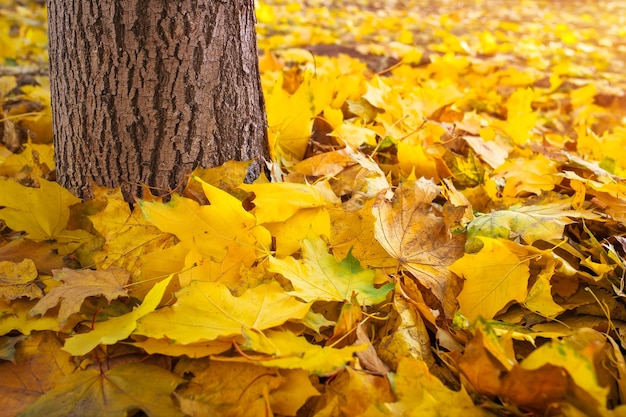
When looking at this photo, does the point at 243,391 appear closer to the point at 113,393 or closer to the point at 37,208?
the point at 113,393

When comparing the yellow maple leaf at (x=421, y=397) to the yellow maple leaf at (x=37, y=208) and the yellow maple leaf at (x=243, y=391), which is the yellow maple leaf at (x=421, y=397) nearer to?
the yellow maple leaf at (x=243, y=391)

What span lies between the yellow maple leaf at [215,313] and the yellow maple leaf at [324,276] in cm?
4

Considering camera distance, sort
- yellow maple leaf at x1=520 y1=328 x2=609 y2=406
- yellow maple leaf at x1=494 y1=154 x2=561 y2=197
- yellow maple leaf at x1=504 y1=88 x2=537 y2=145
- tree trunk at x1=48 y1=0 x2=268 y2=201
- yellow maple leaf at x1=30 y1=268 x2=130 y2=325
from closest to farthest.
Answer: yellow maple leaf at x1=520 y1=328 x2=609 y2=406 → yellow maple leaf at x1=30 y1=268 x2=130 y2=325 → tree trunk at x1=48 y1=0 x2=268 y2=201 → yellow maple leaf at x1=494 y1=154 x2=561 y2=197 → yellow maple leaf at x1=504 y1=88 x2=537 y2=145

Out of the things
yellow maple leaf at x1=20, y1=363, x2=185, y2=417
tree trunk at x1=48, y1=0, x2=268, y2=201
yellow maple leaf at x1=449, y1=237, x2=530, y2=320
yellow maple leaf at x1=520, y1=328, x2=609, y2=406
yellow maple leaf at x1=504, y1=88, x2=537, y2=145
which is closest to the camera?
yellow maple leaf at x1=520, y1=328, x2=609, y2=406

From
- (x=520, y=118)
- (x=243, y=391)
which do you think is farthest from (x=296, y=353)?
(x=520, y=118)

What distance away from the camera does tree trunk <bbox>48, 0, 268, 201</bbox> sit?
44.9 inches

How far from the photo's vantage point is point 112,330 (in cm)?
89

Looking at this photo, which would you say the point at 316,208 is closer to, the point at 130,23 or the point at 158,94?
the point at 158,94

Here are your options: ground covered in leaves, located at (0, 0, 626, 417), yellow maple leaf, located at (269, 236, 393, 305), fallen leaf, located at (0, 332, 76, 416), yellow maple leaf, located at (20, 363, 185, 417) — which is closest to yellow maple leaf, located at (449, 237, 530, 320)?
ground covered in leaves, located at (0, 0, 626, 417)

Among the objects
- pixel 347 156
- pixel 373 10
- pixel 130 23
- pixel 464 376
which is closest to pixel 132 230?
pixel 130 23

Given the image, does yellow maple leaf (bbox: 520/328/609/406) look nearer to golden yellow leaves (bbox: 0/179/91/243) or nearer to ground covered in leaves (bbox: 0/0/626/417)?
ground covered in leaves (bbox: 0/0/626/417)

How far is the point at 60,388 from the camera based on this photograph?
0.84 meters

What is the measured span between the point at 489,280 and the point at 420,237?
0.54ft

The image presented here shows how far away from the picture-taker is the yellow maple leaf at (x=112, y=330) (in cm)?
85
